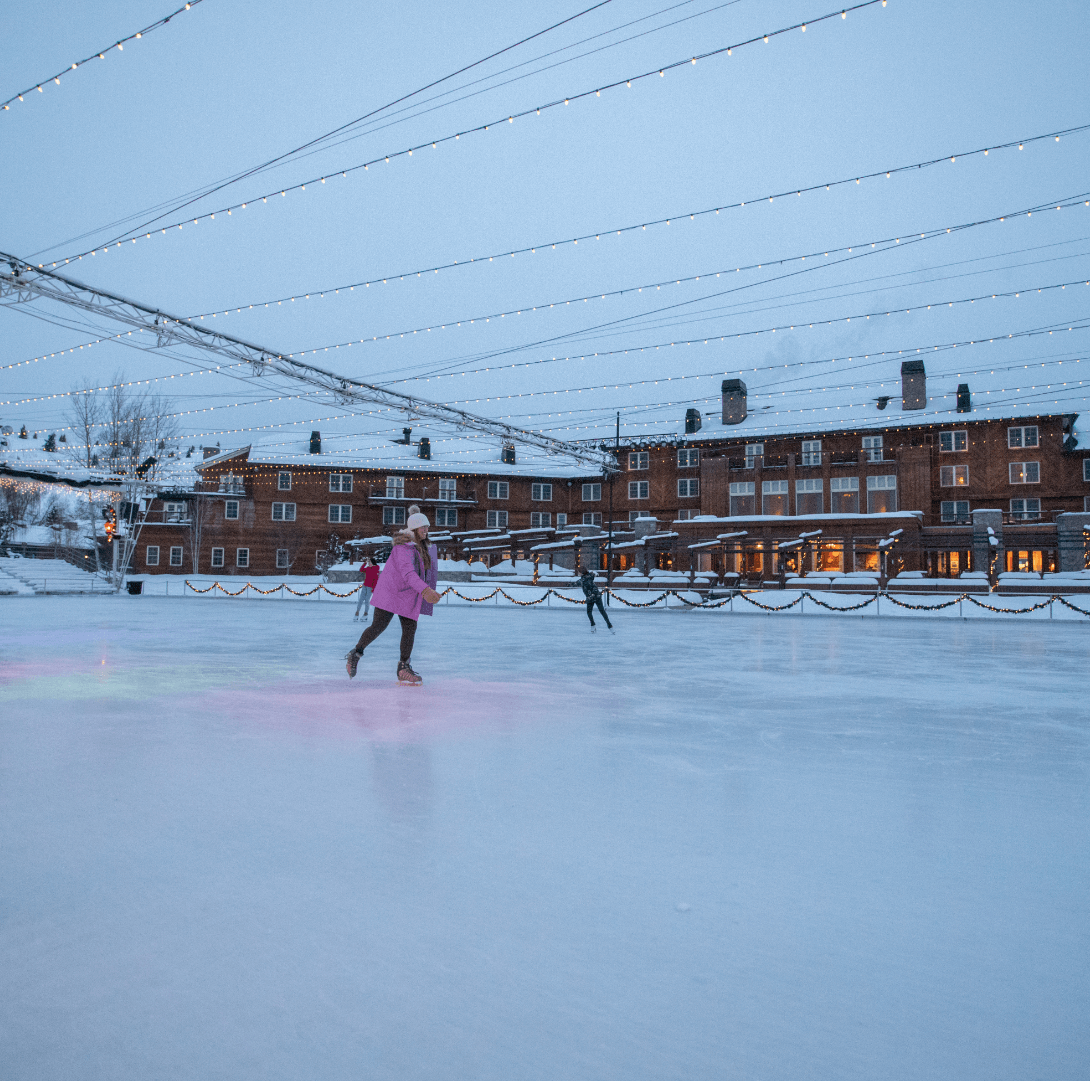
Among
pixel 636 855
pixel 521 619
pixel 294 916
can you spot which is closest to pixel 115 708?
pixel 294 916

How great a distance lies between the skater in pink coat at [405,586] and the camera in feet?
24.7

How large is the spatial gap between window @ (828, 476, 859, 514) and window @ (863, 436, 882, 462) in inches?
52.4

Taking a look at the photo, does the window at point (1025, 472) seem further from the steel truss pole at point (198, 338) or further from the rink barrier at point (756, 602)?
the steel truss pole at point (198, 338)

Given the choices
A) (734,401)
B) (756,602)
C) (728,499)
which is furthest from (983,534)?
(734,401)

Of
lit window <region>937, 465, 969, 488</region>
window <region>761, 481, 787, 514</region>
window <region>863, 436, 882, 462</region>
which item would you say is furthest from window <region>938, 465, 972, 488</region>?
window <region>761, 481, 787, 514</region>

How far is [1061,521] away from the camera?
97.7 ft

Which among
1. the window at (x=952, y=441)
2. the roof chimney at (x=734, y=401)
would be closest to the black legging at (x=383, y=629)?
the window at (x=952, y=441)

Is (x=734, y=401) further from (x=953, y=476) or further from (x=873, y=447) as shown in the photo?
(x=953, y=476)

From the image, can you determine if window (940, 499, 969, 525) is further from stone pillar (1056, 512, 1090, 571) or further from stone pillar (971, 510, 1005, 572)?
stone pillar (1056, 512, 1090, 571)

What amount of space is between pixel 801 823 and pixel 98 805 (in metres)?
3.39

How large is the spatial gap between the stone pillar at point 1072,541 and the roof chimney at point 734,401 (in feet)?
56.7

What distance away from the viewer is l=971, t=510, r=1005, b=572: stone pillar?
3124 cm

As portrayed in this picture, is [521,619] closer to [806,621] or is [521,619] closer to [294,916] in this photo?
[806,621]

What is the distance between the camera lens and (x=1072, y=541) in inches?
1159
